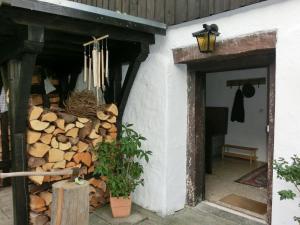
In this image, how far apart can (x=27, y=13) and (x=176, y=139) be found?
2.11 metres

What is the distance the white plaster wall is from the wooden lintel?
3769 millimetres

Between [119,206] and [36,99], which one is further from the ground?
[36,99]

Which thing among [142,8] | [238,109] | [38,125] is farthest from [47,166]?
[238,109]

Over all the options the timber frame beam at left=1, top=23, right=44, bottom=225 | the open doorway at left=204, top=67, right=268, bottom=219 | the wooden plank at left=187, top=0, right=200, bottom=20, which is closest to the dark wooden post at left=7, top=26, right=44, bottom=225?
the timber frame beam at left=1, top=23, right=44, bottom=225

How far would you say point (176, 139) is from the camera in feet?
11.2

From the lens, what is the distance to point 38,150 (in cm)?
300

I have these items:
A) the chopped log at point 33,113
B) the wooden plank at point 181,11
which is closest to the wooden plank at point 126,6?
the wooden plank at point 181,11

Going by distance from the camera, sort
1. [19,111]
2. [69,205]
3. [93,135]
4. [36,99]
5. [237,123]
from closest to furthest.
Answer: [69,205] < [19,111] < [93,135] < [36,99] < [237,123]

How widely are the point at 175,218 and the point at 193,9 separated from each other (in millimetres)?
2445

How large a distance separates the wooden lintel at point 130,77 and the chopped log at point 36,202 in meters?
1.36

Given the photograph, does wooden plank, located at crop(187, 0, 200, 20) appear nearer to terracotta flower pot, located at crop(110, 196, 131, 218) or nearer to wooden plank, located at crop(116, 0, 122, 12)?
Answer: wooden plank, located at crop(116, 0, 122, 12)

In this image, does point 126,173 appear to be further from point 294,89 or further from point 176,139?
point 294,89

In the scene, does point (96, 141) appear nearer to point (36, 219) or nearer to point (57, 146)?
point (57, 146)

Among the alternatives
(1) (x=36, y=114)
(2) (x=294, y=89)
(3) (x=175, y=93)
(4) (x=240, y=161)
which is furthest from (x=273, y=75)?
(4) (x=240, y=161)
